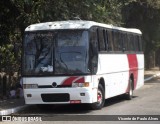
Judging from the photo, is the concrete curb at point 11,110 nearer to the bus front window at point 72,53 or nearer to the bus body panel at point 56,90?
the bus body panel at point 56,90

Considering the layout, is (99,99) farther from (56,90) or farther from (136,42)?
(136,42)

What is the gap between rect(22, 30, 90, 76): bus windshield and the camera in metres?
15.2

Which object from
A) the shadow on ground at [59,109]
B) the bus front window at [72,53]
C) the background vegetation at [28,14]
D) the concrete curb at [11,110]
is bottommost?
the shadow on ground at [59,109]

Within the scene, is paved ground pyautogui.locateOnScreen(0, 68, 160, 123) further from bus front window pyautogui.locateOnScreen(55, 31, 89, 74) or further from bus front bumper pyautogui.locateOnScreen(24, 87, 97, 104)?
bus front window pyautogui.locateOnScreen(55, 31, 89, 74)

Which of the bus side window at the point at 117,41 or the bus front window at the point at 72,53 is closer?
the bus front window at the point at 72,53

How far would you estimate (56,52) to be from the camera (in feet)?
50.6

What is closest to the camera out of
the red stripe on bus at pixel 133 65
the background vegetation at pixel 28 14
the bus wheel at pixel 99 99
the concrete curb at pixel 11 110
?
the concrete curb at pixel 11 110

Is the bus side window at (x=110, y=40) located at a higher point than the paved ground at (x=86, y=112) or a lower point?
higher

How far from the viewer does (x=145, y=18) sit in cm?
3509

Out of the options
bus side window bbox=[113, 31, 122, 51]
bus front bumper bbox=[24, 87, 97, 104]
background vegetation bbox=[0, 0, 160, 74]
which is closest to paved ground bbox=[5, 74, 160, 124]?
bus front bumper bbox=[24, 87, 97, 104]

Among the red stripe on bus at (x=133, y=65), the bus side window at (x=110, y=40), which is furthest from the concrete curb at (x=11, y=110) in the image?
the red stripe on bus at (x=133, y=65)

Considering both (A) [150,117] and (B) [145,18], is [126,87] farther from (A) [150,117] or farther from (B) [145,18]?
(B) [145,18]

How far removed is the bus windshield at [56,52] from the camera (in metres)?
15.2

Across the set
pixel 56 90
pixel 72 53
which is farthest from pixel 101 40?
pixel 56 90
